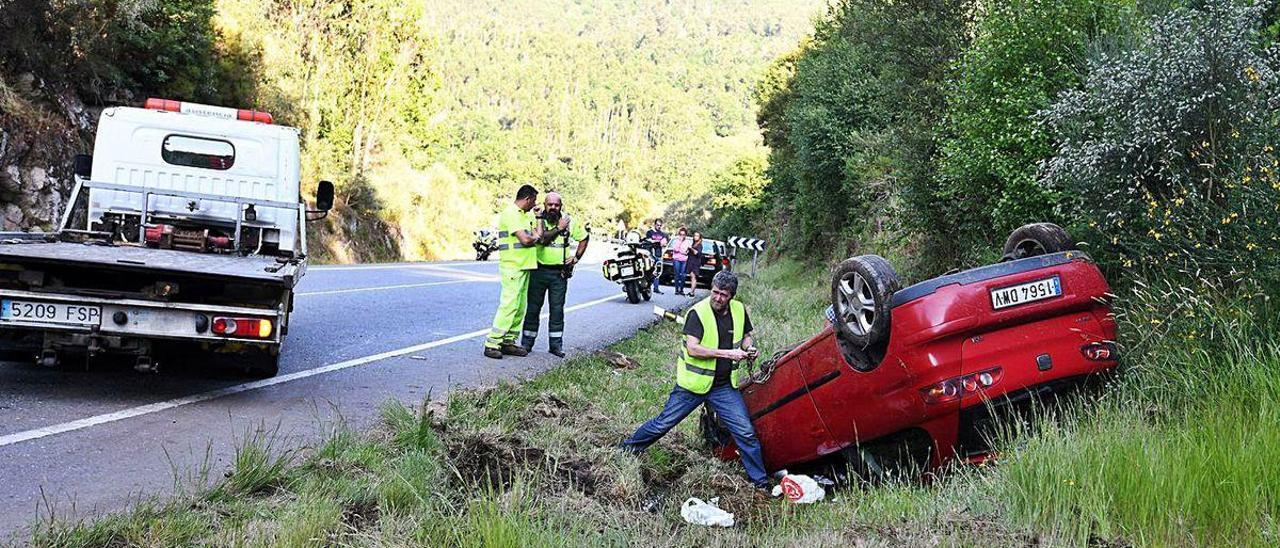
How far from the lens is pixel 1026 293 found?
508 centimetres

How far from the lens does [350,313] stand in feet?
40.4

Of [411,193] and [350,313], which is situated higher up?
[411,193]

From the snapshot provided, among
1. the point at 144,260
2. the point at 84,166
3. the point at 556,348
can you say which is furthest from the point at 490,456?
the point at 84,166

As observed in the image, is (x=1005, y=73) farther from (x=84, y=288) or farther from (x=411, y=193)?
(x=411, y=193)

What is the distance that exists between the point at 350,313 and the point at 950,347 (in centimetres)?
898

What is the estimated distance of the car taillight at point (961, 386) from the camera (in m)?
4.90

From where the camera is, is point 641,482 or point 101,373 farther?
point 101,373

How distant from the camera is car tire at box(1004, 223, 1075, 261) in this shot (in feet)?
19.5

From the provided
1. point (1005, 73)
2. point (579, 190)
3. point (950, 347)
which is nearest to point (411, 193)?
point (1005, 73)

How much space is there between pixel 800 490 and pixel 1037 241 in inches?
84.7

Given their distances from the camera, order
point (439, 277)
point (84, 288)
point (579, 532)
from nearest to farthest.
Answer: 1. point (579, 532)
2. point (84, 288)
3. point (439, 277)

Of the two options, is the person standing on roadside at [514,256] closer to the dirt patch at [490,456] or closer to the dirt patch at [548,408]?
the dirt patch at [548,408]

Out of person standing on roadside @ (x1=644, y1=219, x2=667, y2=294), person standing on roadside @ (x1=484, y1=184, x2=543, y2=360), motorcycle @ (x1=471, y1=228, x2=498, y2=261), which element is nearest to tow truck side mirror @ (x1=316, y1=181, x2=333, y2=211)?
person standing on roadside @ (x1=484, y1=184, x2=543, y2=360)

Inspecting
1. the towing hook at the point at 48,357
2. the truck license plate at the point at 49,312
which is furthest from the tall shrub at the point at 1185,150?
the towing hook at the point at 48,357
